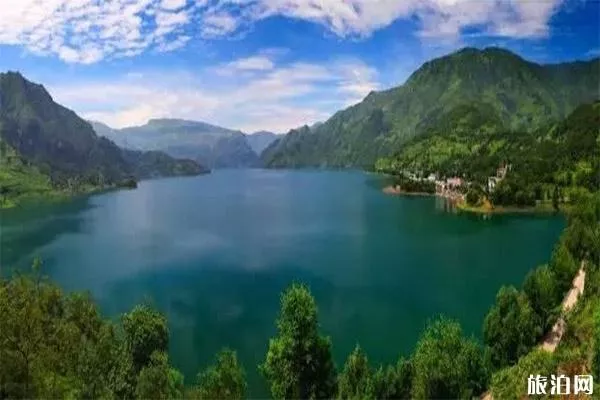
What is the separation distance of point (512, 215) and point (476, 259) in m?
29.1

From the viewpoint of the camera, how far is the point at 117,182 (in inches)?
6845

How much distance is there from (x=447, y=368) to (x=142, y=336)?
11.3m

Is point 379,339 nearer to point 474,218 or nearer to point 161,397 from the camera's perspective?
point 161,397

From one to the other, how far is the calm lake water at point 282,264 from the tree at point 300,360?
335cm

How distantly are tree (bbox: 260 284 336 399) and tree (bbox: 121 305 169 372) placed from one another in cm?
501

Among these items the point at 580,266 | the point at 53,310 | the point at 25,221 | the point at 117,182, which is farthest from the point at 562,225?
the point at 117,182

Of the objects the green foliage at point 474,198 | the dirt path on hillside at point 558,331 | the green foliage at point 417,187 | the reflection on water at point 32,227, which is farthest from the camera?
the green foliage at point 417,187

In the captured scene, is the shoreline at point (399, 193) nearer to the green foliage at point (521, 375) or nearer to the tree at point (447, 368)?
the tree at point (447, 368)

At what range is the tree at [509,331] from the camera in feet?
→ 77.0

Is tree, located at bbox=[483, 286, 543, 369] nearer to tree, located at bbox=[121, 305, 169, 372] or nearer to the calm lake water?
the calm lake water

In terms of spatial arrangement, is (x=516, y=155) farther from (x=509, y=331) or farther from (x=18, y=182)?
(x=18, y=182)

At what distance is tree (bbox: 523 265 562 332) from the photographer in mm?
26344

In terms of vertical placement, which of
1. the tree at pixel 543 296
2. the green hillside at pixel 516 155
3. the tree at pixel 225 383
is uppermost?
the green hillside at pixel 516 155

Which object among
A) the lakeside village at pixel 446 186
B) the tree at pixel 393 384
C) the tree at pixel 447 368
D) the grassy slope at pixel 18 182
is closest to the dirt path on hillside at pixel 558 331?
the tree at pixel 447 368
